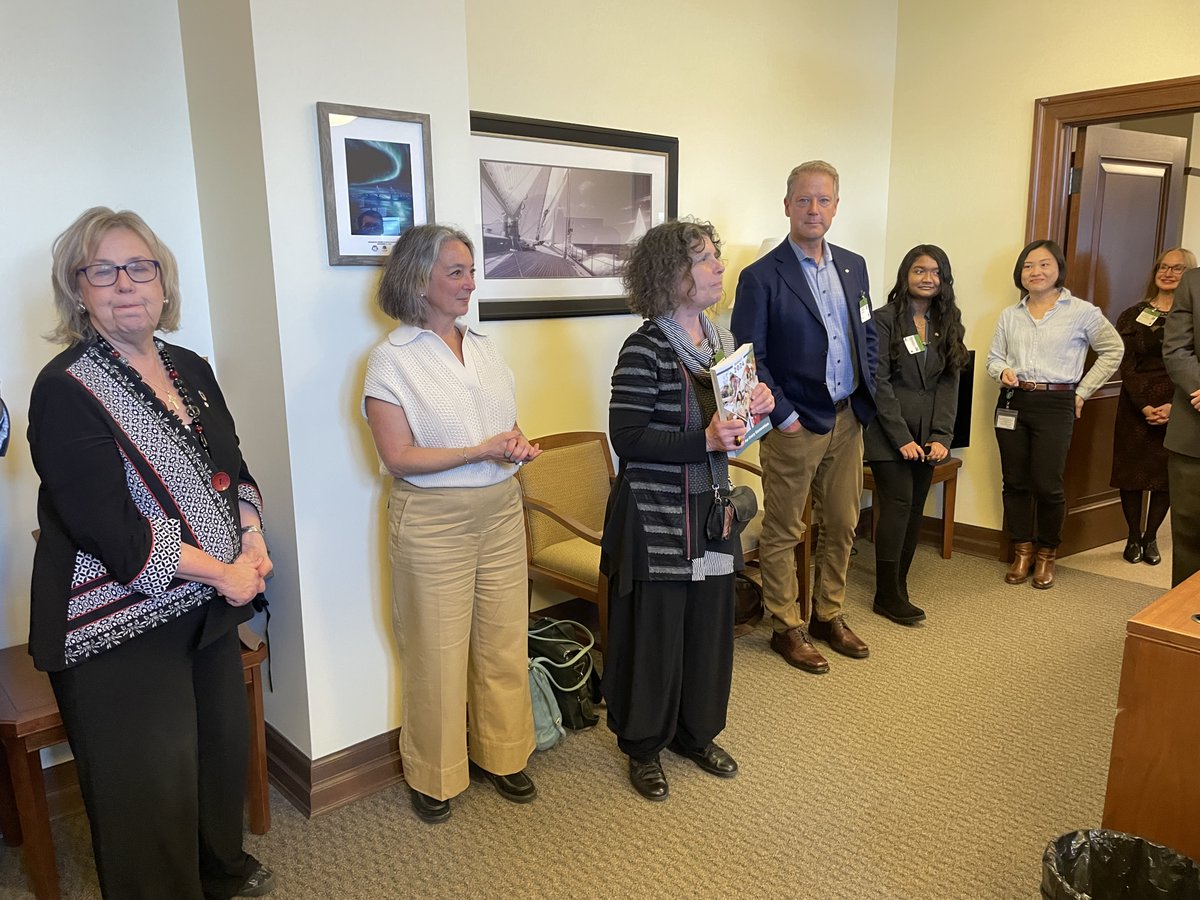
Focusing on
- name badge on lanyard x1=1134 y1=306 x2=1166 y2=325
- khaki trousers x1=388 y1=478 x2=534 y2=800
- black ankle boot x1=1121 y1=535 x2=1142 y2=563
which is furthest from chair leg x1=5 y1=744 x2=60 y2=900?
black ankle boot x1=1121 y1=535 x2=1142 y2=563

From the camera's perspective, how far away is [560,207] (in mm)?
3240

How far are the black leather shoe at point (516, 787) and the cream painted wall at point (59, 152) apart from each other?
1325 mm

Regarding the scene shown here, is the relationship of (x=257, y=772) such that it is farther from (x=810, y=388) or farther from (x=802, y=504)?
(x=810, y=388)

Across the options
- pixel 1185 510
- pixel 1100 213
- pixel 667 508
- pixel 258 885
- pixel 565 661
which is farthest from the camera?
pixel 1100 213

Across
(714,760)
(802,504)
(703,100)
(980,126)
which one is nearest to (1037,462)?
(802,504)

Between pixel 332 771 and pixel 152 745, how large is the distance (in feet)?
2.69

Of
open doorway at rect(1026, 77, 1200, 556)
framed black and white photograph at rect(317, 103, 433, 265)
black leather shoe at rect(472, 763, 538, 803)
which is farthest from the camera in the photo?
open doorway at rect(1026, 77, 1200, 556)

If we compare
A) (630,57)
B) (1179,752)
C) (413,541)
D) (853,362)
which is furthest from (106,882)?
(630,57)

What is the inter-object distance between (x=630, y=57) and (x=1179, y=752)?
9.61ft

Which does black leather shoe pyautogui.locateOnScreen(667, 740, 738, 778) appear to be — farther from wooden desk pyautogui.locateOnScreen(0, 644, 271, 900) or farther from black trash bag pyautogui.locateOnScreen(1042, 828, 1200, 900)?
wooden desk pyautogui.locateOnScreen(0, 644, 271, 900)

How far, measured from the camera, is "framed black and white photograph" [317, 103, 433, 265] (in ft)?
6.97

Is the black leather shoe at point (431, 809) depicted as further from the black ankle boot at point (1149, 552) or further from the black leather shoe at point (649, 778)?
the black ankle boot at point (1149, 552)

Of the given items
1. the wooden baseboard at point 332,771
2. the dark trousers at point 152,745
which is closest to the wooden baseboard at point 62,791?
the wooden baseboard at point 332,771

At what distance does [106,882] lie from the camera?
1640 mm
